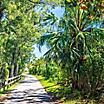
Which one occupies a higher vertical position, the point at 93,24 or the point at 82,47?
the point at 93,24

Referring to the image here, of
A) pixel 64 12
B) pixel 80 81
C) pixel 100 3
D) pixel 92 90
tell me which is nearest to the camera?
pixel 100 3

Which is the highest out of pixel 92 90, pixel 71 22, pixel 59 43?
pixel 71 22

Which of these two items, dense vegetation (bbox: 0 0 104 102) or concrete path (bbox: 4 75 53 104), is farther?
dense vegetation (bbox: 0 0 104 102)

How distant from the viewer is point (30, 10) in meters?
26.5

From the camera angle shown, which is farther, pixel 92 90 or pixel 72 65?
pixel 72 65

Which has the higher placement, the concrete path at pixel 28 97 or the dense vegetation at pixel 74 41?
the dense vegetation at pixel 74 41

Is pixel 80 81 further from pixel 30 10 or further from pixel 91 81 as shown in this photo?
pixel 30 10

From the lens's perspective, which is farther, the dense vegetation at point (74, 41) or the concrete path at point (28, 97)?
the dense vegetation at point (74, 41)

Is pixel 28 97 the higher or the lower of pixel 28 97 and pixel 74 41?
the lower

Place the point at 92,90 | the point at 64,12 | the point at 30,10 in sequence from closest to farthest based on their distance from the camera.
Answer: the point at 92,90, the point at 64,12, the point at 30,10

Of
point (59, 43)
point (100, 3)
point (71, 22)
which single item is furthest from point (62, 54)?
point (100, 3)

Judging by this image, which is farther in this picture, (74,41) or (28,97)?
(74,41)

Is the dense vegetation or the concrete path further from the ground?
the dense vegetation

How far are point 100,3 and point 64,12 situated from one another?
18.3m
